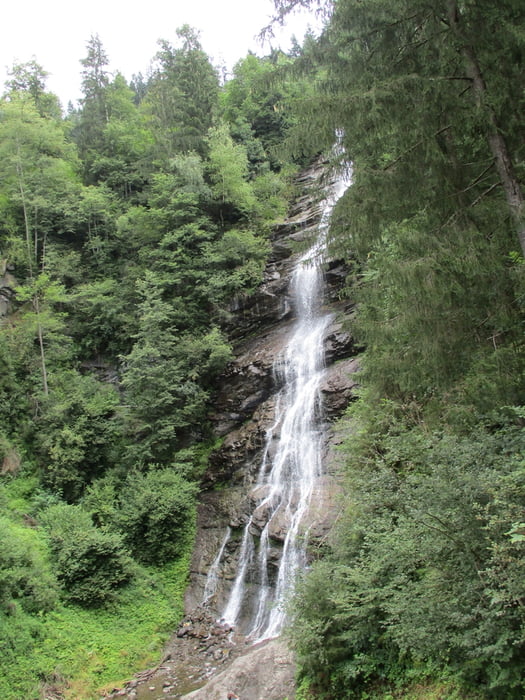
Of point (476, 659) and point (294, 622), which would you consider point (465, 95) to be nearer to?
point (476, 659)

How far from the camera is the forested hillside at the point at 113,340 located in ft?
39.9

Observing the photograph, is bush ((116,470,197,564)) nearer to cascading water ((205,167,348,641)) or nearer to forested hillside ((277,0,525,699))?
cascading water ((205,167,348,641))

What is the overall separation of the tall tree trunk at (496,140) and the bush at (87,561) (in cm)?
1258

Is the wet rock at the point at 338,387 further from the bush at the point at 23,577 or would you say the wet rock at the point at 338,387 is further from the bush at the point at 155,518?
the bush at the point at 23,577

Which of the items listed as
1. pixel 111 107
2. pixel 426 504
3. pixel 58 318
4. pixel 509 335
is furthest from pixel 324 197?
pixel 111 107

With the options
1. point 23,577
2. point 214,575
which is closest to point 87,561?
point 23,577

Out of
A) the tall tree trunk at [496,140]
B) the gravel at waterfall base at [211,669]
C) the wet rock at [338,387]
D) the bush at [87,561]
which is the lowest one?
the gravel at waterfall base at [211,669]

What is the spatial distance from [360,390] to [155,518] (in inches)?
302

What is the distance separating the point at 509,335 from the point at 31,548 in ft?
39.5

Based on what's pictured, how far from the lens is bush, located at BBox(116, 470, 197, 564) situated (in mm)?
14930

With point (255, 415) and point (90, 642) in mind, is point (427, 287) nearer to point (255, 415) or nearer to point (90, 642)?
point (90, 642)

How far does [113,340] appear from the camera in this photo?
74.0ft

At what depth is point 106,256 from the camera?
83.7 feet

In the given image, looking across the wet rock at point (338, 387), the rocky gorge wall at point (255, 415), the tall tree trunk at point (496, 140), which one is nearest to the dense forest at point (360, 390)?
the tall tree trunk at point (496, 140)
